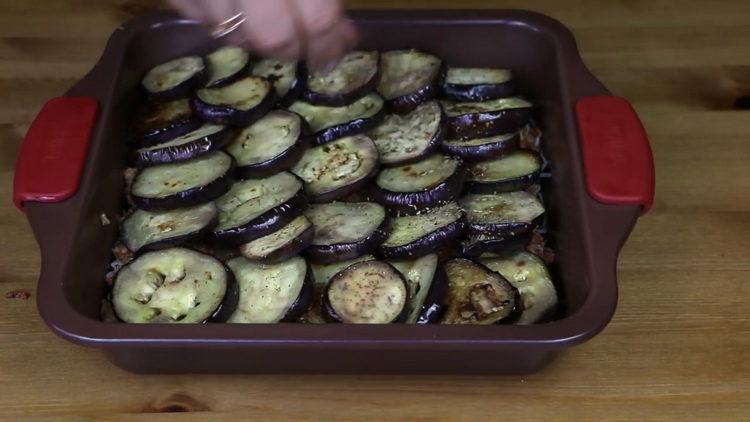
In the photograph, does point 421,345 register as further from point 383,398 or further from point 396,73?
point 396,73

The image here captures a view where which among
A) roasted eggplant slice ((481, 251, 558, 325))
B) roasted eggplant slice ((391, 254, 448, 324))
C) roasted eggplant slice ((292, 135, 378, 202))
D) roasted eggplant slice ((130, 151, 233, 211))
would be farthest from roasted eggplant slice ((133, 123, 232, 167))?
roasted eggplant slice ((481, 251, 558, 325))

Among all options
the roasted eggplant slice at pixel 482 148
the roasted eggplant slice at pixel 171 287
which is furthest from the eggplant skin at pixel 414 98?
the roasted eggplant slice at pixel 171 287

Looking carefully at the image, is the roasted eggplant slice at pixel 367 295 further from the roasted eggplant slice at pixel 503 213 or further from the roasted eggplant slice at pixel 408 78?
the roasted eggplant slice at pixel 408 78

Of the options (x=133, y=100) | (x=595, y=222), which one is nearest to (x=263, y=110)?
(x=133, y=100)

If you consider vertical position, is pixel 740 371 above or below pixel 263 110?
below

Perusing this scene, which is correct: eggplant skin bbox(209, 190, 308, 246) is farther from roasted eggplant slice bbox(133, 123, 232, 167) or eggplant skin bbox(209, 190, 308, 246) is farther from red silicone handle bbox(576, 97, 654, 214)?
red silicone handle bbox(576, 97, 654, 214)

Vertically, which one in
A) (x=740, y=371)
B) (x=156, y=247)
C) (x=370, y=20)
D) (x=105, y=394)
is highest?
(x=370, y=20)

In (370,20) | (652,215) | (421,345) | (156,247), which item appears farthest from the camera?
(370,20)
